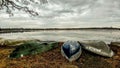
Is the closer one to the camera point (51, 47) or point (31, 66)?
point (31, 66)

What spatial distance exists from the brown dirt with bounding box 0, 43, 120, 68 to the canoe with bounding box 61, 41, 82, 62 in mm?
176

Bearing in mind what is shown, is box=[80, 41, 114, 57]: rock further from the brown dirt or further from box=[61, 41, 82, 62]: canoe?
box=[61, 41, 82, 62]: canoe

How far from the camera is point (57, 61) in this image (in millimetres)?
10219

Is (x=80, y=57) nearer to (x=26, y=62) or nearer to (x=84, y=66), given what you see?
(x=84, y=66)

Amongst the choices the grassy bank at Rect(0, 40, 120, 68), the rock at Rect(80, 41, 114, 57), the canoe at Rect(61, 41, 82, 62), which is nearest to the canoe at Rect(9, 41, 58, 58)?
the grassy bank at Rect(0, 40, 120, 68)

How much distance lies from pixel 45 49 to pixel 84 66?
2.64 meters

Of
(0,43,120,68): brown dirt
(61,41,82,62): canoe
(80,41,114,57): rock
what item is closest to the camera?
(0,43,120,68): brown dirt

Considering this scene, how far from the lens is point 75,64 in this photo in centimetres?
980

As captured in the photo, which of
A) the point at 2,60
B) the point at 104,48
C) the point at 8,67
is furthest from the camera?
the point at 104,48

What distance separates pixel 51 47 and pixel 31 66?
2393 millimetres

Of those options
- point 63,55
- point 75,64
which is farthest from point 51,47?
point 75,64

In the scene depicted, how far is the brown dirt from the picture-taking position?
31.8 feet

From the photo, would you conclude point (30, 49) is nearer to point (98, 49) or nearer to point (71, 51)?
point (71, 51)

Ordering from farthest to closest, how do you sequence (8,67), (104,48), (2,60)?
(104,48) → (2,60) → (8,67)
